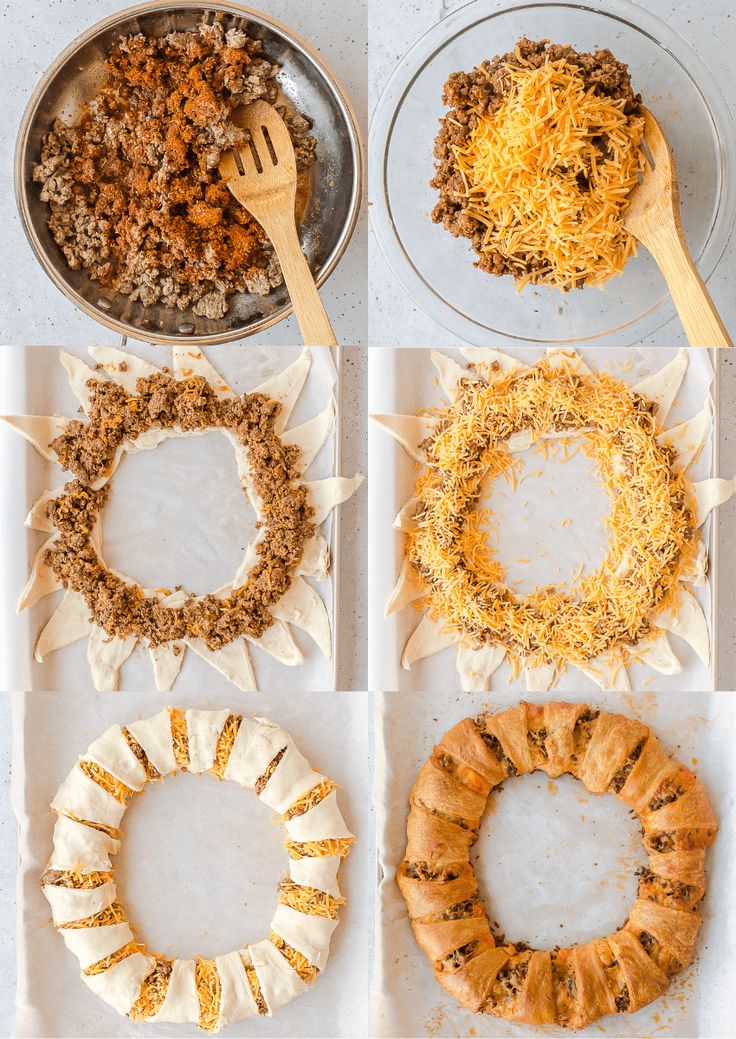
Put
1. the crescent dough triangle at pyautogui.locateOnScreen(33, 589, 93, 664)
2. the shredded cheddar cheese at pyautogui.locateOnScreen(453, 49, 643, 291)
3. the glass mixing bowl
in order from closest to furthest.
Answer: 1. the shredded cheddar cheese at pyautogui.locateOnScreen(453, 49, 643, 291)
2. the glass mixing bowl
3. the crescent dough triangle at pyautogui.locateOnScreen(33, 589, 93, 664)

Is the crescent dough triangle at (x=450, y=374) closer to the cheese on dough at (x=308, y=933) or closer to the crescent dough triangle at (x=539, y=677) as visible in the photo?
the crescent dough triangle at (x=539, y=677)

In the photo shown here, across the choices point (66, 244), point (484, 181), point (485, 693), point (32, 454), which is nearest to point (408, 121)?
point (484, 181)

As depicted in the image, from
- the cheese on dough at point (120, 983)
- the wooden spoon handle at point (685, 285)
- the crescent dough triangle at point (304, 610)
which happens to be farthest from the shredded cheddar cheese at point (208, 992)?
the wooden spoon handle at point (685, 285)

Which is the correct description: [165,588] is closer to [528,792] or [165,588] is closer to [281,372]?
[281,372]

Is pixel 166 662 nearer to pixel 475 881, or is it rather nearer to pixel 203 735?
pixel 203 735

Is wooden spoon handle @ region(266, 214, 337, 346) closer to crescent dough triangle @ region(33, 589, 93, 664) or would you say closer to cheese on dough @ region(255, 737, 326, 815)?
crescent dough triangle @ region(33, 589, 93, 664)

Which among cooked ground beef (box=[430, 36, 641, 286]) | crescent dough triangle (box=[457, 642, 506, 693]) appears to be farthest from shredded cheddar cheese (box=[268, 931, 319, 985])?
cooked ground beef (box=[430, 36, 641, 286])
